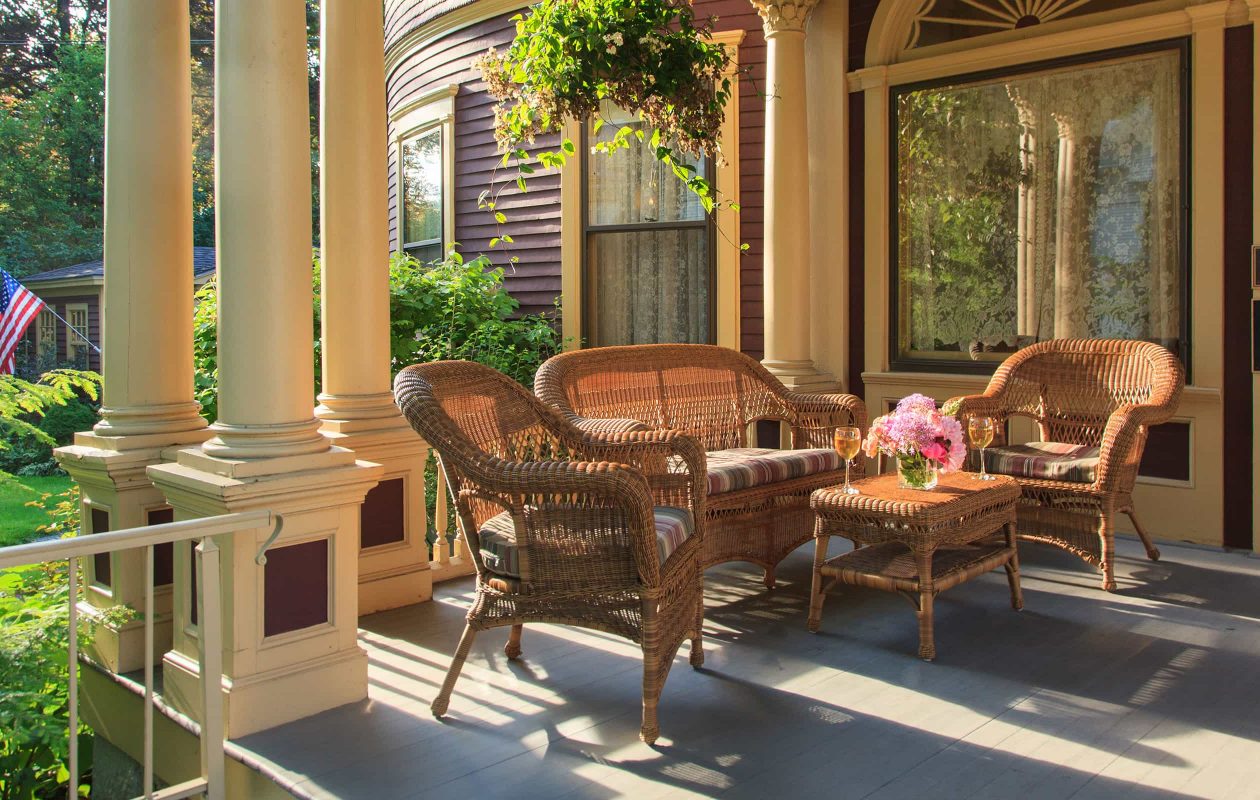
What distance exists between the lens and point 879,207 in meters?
5.52

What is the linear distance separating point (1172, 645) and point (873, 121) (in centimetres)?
326

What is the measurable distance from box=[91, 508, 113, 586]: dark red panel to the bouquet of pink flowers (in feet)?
8.06

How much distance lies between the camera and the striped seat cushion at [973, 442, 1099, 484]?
3941mm

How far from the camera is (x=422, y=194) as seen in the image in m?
8.35

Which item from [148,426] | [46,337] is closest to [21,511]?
[46,337]

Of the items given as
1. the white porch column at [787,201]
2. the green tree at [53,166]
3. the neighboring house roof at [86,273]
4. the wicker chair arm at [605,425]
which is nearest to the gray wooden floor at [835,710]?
the wicker chair arm at [605,425]

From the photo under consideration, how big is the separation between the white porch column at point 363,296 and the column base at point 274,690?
2.51ft

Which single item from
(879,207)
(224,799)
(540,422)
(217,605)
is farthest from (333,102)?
(879,207)

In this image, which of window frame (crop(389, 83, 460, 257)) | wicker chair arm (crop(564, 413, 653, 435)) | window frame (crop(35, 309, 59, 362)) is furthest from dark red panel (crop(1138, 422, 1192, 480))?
window frame (crop(35, 309, 59, 362))

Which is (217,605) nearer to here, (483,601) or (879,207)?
(483,601)

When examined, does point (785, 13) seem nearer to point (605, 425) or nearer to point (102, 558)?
point (605, 425)

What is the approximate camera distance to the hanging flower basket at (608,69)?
3518 millimetres

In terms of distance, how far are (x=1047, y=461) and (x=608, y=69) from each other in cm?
226

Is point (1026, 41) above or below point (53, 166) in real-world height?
below
